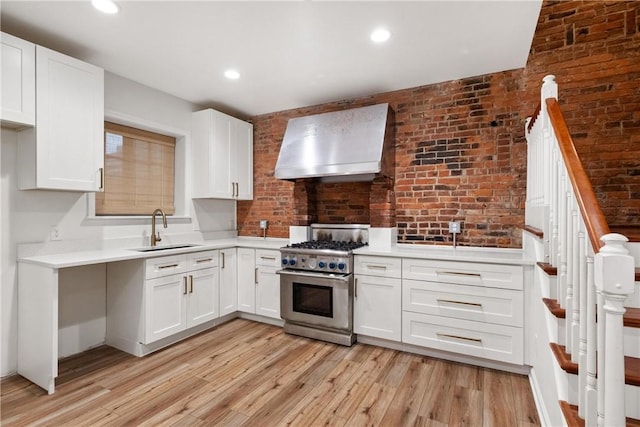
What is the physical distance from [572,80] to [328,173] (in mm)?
2361

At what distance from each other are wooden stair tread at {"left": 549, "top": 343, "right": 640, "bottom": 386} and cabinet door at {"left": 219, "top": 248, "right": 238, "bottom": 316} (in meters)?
3.13

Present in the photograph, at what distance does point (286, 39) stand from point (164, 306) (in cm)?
264

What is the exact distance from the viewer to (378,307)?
3061mm

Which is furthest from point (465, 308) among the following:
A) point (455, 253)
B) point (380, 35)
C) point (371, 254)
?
point (380, 35)

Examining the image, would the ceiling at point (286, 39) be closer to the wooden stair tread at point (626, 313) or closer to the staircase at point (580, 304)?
the staircase at point (580, 304)

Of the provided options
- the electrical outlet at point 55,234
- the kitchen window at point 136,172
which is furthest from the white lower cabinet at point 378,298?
the electrical outlet at point 55,234

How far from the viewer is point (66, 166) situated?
2586mm

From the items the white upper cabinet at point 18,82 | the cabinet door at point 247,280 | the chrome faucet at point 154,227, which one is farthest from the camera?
the cabinet door at point 247,280

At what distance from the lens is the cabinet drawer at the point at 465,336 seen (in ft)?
8.36

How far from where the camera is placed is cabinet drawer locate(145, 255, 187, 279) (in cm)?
289

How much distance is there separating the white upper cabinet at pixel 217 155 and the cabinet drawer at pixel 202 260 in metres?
0.81

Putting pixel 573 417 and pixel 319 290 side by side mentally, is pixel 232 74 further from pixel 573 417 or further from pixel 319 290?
pixel 573 417

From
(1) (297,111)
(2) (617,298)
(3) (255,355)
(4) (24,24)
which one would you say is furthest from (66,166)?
(2) (617,298)

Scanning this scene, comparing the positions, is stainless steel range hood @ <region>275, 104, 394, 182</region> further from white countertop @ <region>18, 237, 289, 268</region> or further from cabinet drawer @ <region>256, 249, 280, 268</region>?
white countertop @ <region>18, 237, 289, 268</region>
